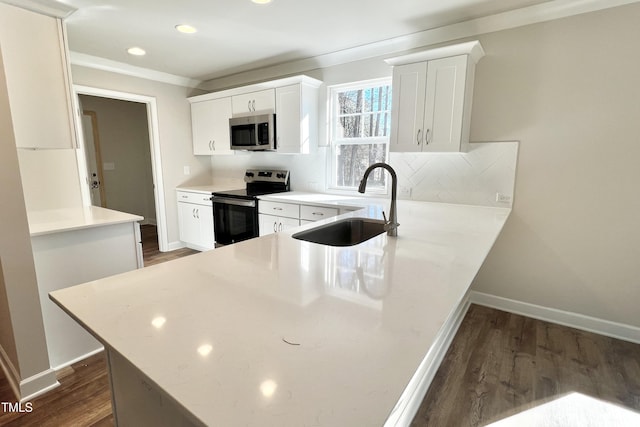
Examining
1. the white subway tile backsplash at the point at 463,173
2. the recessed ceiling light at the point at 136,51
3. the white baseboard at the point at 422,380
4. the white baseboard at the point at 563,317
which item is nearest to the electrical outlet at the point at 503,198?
the white subway tile backsplash at the point at 463,173

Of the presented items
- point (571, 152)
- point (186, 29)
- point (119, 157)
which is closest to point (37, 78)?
point (186, 29)

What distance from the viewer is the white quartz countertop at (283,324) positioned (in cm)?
54

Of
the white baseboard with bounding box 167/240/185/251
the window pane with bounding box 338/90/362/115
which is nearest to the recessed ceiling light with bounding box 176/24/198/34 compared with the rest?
the window pane with bounding box 338/90/362/115

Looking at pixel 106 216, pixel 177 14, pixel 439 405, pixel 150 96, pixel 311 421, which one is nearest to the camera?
pixel 311 421

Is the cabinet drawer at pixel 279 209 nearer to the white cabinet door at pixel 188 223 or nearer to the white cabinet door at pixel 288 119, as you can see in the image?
the white cabinet door at pixel 288 119

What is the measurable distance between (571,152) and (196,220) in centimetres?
418

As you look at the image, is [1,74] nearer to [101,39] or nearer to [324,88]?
[101,39]

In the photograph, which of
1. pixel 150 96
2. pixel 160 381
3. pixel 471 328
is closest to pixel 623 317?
A: pixel 471 328

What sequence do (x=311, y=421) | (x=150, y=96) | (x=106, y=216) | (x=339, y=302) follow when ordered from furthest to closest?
(x=150, y=96) → (x=106, y=216) → (x=339, y=302) → (x=311, y=421)

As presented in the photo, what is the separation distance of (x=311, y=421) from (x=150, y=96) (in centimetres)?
467

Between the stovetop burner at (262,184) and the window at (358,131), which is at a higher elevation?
the window at (358,131)

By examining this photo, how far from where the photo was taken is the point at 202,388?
57 centimetres

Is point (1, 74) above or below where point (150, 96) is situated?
below

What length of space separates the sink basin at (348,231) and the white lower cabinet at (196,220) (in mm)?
2531
